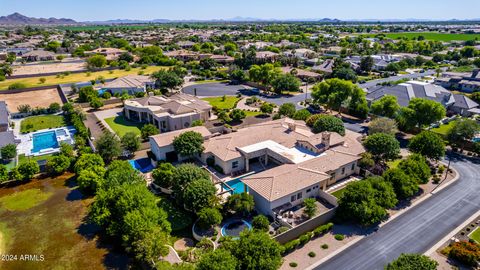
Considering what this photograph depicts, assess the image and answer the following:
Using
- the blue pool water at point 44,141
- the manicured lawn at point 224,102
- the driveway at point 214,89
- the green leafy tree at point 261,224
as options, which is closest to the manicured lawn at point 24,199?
the blue pool water at point 44,141

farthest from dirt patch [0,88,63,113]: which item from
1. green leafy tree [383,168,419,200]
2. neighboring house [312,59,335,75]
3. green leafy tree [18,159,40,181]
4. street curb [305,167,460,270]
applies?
neighboring house [312,59,335,75]

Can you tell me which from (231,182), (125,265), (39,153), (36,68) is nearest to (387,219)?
(231,182)

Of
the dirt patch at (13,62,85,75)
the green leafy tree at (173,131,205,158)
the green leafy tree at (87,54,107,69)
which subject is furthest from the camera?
the green leafy tree at (87,54,107,69)

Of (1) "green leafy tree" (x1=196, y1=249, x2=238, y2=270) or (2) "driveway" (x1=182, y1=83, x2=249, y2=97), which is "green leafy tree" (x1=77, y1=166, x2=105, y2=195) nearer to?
(1) "green leafy tree" (x1=196, y1=249, x2=238, y2=270)

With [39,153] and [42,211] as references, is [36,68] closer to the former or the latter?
[39,153]

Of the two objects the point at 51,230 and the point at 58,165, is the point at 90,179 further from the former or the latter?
the point at 58,165

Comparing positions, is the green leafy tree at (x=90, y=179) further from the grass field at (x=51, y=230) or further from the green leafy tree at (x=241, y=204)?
the green leafy tree at (x=241, y=204)
